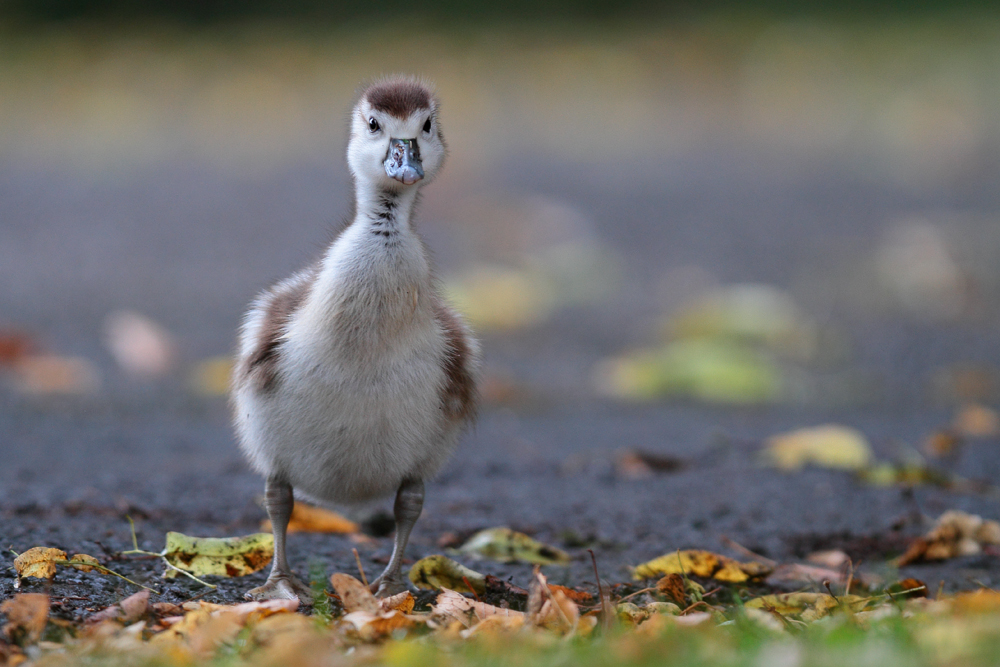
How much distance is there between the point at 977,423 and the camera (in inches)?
247

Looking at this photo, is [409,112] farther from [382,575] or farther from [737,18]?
[737,18]

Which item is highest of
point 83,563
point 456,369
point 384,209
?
point 384,209

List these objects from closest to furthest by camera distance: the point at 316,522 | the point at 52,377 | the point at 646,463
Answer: the point at 316,522 → the point at 646,463 → the point at 52,377

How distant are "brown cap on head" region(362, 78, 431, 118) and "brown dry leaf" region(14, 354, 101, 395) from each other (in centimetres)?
361

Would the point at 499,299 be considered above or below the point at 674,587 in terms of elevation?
above

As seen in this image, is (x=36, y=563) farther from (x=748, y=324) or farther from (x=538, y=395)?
(x=748, y=324)

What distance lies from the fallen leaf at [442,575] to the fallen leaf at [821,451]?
2.16 meters

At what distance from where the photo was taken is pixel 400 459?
3.65 metres

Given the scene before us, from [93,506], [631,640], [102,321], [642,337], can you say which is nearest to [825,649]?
[631,640]

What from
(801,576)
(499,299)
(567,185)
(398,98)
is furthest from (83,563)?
(567,185)

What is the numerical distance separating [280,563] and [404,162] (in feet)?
4.21

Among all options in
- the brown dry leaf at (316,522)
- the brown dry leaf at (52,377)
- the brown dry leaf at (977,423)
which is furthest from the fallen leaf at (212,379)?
the brown dry leaf at (977,423)

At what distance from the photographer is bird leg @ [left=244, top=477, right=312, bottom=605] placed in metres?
3.57

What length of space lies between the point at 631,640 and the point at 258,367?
1.52 m
